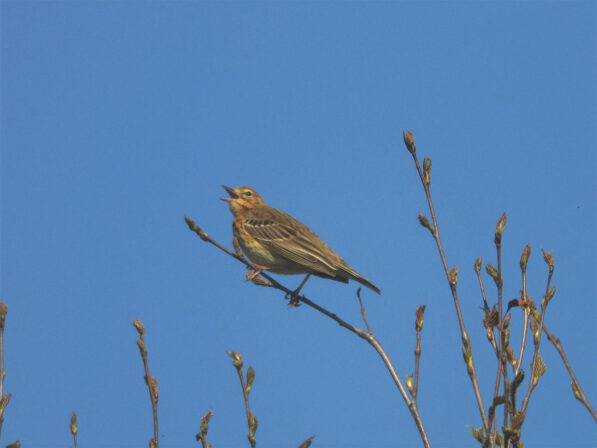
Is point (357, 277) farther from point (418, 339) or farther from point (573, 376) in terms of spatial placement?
point (573, 376)

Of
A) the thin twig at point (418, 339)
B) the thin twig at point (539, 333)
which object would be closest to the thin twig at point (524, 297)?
the thin twig at point (539, 333)

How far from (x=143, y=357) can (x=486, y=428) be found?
7.81 feet

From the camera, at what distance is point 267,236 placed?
394 inches

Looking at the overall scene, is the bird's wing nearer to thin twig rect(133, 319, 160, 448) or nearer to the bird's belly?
the bird's belly

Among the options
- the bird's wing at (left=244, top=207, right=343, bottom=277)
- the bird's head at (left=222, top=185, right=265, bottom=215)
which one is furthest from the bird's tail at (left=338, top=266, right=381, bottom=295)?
the bird's head at (left=222, top=185, right=265, bottom=215)

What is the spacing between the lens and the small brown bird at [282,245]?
9133 millimetres

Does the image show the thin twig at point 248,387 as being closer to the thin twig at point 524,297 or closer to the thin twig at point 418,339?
the thin twig at point 418,339

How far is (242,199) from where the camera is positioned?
11609mm

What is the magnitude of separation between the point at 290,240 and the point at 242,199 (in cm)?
211

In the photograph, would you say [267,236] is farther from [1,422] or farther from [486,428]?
[486,428]

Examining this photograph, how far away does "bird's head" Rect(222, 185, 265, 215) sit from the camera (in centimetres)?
1141

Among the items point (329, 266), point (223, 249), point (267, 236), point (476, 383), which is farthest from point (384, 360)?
point (267, 236)

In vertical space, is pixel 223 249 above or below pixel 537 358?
above

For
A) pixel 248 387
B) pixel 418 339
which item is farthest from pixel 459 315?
pixel 248 387
